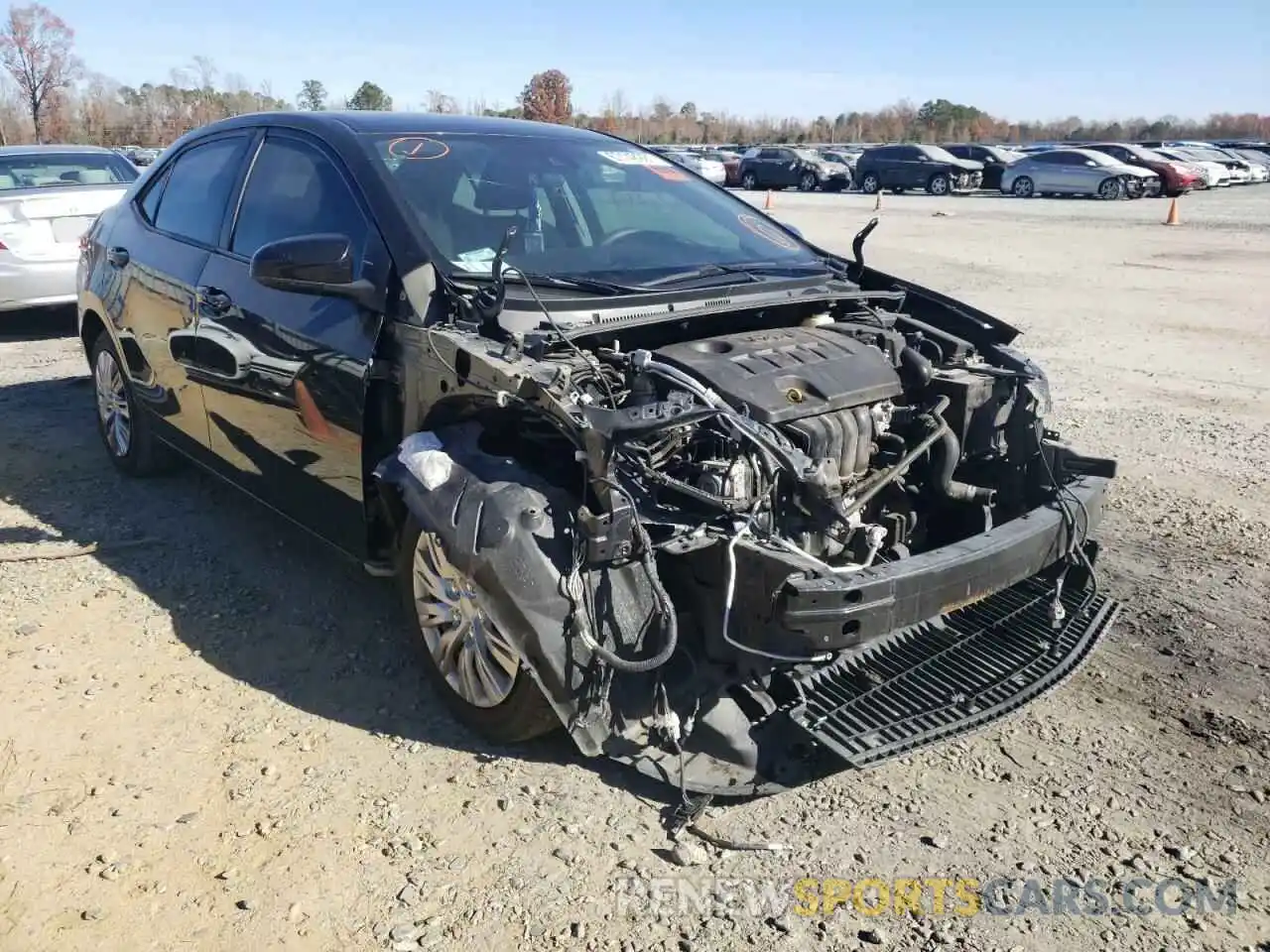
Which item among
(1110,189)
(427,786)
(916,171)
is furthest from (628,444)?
(916,171)

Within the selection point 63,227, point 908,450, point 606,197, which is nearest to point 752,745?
point 908,450

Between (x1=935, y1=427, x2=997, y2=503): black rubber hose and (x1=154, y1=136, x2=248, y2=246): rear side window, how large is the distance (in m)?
3.08

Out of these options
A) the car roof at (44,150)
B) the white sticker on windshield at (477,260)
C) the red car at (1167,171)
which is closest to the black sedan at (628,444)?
the white sticker on windshield at (477,260)

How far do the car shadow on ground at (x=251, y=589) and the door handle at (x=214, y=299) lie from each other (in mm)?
925

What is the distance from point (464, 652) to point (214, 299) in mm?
1968

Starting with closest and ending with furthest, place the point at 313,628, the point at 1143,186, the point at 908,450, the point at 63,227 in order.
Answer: the point at 908,450
the point at 313,628
the point at 63,227
the point at 1143,186

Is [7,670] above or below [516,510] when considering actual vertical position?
below

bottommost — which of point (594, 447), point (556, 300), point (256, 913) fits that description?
point (256, 913)

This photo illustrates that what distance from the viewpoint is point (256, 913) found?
2.66 meters

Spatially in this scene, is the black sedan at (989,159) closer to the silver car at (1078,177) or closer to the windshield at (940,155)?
the windshield at (940,155)

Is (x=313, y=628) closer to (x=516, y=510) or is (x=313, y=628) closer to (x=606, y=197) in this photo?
(x=516, y=510)

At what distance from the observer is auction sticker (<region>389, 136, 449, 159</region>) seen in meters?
3.98

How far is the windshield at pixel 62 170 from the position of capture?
31.9 feet

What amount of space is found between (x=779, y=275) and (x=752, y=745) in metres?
1.90
